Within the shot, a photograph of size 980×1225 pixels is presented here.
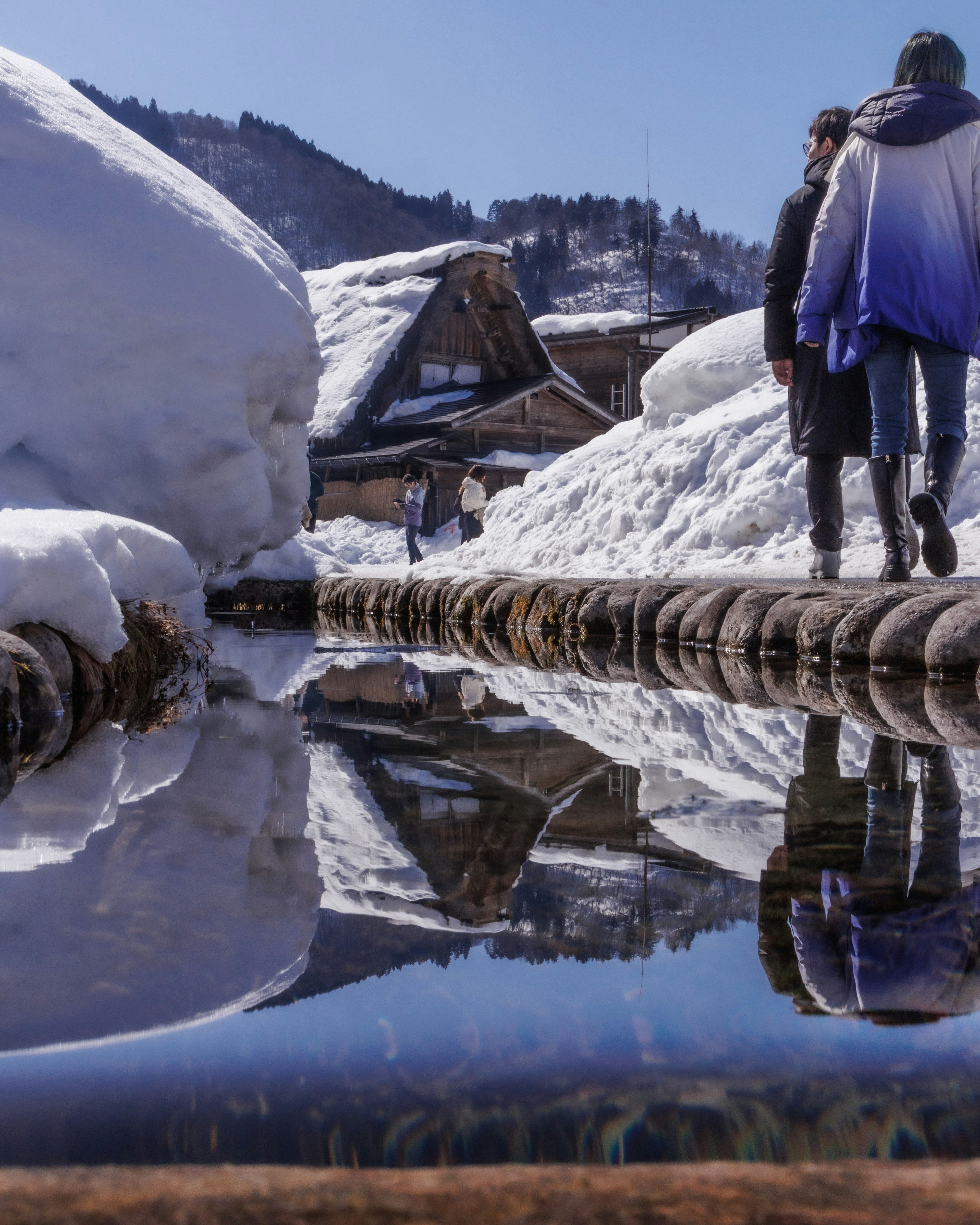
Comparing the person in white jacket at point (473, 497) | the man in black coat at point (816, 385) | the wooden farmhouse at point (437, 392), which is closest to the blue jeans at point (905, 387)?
the man in black coat at point (816, 385)

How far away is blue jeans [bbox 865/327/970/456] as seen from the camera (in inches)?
165

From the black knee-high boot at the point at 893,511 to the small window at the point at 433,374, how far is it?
2076cm

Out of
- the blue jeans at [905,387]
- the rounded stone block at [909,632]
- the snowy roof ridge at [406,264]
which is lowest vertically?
the rounded stone block at [909,632]

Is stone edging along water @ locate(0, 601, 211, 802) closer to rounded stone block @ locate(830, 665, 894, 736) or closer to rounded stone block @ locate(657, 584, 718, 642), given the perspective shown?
rounded stone block @ locate(830, 665, 894, 736)

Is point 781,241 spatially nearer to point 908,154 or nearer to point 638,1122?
point 908,154

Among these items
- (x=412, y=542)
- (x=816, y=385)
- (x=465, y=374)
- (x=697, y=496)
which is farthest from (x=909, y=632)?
(x=465, y=374)

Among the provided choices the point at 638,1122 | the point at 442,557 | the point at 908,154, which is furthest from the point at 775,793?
the point at 442,557

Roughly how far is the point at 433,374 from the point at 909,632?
21.8 m

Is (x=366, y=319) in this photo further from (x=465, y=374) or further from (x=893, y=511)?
(x=893, y=511)

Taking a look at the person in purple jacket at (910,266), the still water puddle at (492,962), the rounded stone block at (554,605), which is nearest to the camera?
the still water puddle at (492,962)

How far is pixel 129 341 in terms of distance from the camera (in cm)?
520

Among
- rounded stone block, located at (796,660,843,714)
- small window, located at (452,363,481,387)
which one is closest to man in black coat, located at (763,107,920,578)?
rounded stone block, located at (796,660,843,714)

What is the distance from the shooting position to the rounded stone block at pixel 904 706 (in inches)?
97.8

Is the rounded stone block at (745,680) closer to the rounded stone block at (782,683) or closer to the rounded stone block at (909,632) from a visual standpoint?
the rounded stone block at (782,683)
